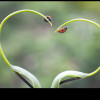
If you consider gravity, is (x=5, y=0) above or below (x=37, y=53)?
above

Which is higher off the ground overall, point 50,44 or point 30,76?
point 50,44

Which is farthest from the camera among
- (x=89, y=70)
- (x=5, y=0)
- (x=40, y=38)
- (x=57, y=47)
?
(x=5, y=0)

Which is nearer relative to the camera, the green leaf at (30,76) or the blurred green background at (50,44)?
the green leaf at (30,76)

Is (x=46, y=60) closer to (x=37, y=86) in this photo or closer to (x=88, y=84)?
(x=88, y=84)

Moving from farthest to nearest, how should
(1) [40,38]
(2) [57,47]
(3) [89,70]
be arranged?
1. (1) [40,38]
2. (2) [57,47]
3. (3) [89,70]

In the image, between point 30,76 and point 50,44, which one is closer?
point 30,76

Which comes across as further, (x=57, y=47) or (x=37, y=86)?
(x=57, y=47)

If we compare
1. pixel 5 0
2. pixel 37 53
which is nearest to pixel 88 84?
pixel 37 53

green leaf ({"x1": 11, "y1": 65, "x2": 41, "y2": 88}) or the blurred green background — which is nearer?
green leaf ({"x1": 11, "y1": 65, "x2": 41, "y2": 88})
